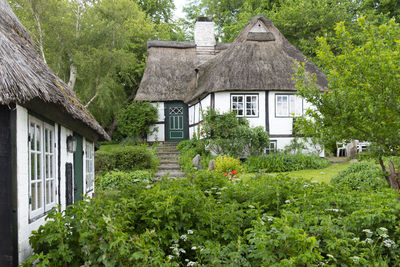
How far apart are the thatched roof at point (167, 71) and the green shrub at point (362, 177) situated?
41.5 feet

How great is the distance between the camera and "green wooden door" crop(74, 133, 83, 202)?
795 cm

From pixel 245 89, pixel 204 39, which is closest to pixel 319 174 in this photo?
pixel 245 89

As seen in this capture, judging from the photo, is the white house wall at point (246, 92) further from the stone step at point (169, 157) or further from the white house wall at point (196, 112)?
the stone step at point (169, 157)

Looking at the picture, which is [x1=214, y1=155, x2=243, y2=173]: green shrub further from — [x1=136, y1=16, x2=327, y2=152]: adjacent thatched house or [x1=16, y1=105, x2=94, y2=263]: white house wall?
[x1=16, y1=105, x2=94, y2=263]: white house wall

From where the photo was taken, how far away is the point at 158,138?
21.2m

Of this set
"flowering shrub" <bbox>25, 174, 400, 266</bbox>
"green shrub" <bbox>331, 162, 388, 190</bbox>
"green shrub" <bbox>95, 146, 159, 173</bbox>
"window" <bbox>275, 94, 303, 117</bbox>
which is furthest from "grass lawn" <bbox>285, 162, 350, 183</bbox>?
"flowering shrub" <bbox>25, 174, 400, 266</bbox>

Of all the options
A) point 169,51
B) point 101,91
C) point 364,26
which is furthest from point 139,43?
point 364,26

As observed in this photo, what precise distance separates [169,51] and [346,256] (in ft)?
68.2

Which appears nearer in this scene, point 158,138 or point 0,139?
point 0,139

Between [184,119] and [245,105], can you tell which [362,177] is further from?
[184,119]

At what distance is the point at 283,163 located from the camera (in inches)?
586

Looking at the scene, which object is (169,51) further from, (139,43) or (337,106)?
(337,106)

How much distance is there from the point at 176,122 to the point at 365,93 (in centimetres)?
1649

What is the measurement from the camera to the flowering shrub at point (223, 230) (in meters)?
3.26
